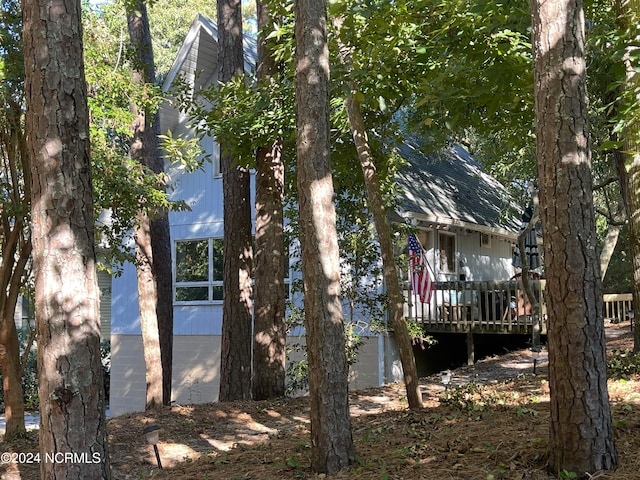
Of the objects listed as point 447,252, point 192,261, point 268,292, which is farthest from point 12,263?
point 447,252

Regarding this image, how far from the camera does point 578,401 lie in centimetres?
422

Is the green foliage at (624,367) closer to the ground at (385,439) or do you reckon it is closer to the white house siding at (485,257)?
the ground at (385,439)

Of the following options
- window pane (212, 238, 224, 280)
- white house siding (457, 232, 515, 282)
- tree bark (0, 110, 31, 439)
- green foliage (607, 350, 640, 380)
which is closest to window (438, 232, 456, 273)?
white house siding (457, 232, 515, 282)

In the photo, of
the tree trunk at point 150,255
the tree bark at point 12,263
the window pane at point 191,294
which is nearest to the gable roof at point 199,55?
the tree trunk at point 150,255

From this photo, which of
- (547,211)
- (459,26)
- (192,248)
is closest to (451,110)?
(459,26)

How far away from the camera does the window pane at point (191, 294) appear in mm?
18734

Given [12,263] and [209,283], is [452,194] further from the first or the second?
[12,263]

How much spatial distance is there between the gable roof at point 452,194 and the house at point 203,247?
0.13 feet

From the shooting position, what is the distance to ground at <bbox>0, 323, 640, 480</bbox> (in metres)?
5.00

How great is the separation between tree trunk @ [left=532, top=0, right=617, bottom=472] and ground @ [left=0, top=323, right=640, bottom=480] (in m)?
0.22

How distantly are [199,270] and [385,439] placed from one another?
13033mm

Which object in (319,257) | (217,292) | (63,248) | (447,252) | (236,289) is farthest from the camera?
(447,252)

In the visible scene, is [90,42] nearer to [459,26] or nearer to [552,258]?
[459,26]

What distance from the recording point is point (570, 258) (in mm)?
4223
